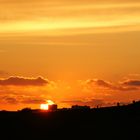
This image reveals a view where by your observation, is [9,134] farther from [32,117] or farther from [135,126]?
[135,126]

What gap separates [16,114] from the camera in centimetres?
18762

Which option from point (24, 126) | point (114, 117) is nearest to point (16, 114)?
point (24, 126)

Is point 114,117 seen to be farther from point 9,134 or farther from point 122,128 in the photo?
point 9,134

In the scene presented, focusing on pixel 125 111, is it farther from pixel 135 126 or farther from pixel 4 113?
pixel 4 113

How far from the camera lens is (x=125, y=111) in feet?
612

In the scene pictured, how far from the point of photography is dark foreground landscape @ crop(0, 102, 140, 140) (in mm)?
185625

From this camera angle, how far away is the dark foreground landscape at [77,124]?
185625mm

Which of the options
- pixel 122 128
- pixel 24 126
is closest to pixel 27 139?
pixel 24 126

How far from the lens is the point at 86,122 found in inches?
7323

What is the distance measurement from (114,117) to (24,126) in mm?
12821

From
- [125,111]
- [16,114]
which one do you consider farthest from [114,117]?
[16,114]

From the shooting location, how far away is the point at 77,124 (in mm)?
186000

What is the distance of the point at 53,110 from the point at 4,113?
8.17 meters

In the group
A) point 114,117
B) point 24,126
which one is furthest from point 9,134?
point 114,117
